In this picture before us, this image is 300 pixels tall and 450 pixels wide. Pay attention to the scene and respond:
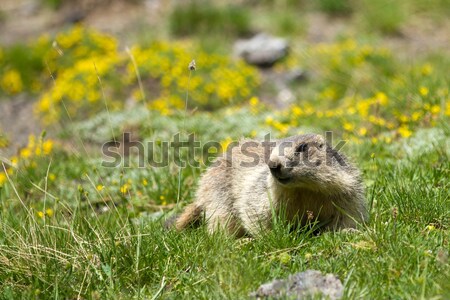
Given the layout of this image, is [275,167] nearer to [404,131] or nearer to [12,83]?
[404,131]

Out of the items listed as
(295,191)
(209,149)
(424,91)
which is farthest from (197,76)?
(295,191)

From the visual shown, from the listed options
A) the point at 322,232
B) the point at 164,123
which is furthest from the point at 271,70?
the point at 322,232

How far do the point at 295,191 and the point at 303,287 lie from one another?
130cm

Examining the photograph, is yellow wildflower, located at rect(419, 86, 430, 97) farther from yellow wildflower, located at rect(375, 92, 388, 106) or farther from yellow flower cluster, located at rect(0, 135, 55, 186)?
yellow flower cluster, located at rect(0, 135, 55, 186)

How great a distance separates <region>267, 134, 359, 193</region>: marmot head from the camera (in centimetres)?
481

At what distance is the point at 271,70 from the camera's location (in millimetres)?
13227

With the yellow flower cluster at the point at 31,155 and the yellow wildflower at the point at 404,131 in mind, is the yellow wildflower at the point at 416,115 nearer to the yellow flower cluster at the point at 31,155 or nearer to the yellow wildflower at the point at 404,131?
the yellow wildflower at the point at 404,131

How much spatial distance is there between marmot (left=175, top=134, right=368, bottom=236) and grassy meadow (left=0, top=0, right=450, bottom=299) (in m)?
0.21

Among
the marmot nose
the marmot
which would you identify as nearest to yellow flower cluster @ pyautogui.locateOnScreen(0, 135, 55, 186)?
the marmot

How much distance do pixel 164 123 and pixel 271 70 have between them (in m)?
4.41

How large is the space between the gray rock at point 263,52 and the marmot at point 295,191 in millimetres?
7711

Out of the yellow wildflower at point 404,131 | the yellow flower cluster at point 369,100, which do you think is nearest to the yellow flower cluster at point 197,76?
the yellow flower cluster at point 369,100

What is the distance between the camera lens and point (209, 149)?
7996mm

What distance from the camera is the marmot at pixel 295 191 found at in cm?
489
